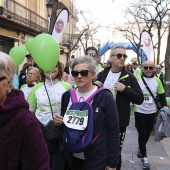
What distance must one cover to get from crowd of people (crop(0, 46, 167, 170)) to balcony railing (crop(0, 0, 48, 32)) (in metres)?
13.2

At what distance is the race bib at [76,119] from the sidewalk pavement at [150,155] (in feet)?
7.84

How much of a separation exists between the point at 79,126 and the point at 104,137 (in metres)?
0.27

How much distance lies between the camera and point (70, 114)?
2607 millimetres

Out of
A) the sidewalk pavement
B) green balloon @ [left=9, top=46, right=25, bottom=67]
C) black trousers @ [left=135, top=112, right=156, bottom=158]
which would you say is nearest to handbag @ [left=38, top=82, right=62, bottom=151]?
the sidewalk pavement

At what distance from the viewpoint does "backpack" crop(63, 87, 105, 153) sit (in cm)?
245

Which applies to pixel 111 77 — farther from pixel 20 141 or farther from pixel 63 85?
pixel 20 141

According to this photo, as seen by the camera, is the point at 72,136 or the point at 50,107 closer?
the point at 72,136

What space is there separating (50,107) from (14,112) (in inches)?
69.6

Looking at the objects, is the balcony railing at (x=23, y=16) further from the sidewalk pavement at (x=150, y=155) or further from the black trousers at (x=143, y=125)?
the black trousers at (x=143, y=125)

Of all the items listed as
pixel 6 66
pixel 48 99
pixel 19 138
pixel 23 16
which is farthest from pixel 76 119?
pixel 23 16

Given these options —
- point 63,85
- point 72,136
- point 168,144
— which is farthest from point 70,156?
point 168,144

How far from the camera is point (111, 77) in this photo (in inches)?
149

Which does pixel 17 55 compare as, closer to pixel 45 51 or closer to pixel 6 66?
pixel 45 51

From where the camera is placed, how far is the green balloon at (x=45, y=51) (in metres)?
3.02
